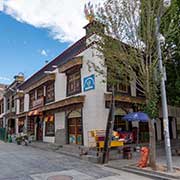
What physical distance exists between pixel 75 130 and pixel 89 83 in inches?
150

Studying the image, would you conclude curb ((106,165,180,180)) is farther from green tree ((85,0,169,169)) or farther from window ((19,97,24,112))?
window ((19,97,24,112))

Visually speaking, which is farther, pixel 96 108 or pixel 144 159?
pixel 96 108

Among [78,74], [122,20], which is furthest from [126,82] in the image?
[78,74]

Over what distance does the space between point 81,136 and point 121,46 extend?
7.32m

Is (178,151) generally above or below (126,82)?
below

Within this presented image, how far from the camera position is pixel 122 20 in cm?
1102

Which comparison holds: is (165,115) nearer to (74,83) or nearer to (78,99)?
(78,99)

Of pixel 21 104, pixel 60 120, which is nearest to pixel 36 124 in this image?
pixel 21 104

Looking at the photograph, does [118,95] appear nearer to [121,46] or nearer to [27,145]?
[121,46]

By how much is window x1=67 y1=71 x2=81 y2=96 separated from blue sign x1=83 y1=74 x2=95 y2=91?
39.9 inches

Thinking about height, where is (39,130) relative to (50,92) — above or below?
below

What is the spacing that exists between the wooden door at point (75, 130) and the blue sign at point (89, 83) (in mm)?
2409

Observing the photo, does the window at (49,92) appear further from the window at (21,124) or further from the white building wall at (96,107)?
the window at (21,124)

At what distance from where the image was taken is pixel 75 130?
17344mm
